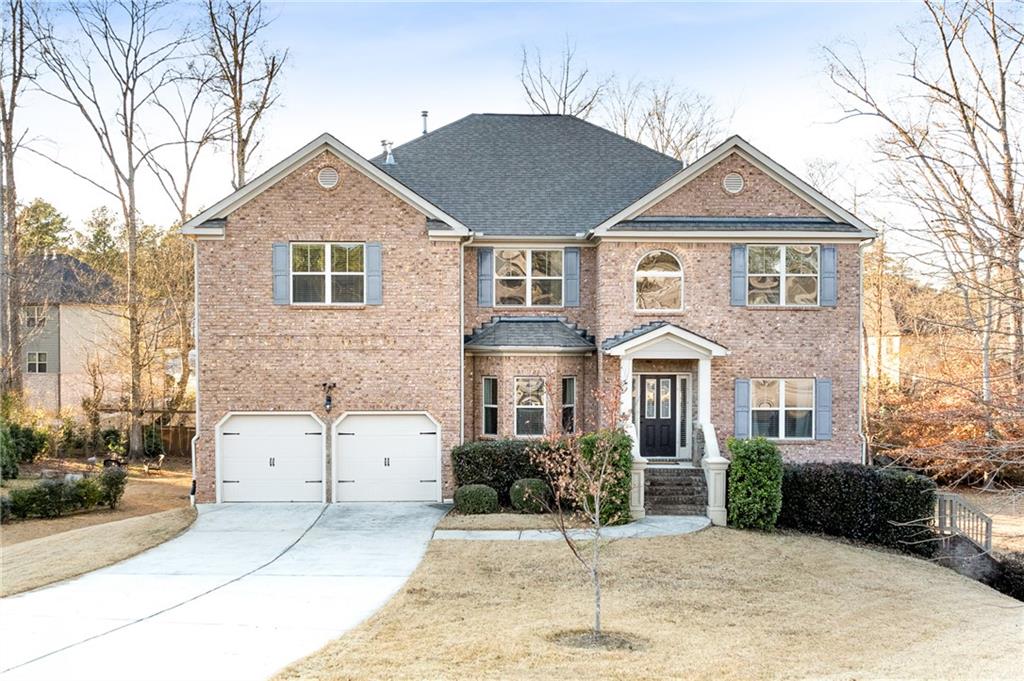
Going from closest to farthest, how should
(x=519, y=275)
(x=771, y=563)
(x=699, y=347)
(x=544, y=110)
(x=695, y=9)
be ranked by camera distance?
(x=771, y=563), (x=695, y=9), (x=699, y=347), (x=519, y=275), (x=544, y=110)

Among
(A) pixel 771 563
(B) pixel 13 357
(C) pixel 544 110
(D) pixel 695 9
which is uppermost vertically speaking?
(C) pixel 544 110

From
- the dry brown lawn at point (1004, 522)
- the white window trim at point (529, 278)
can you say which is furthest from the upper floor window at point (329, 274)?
the dry brown lawn at point (1004, 522)

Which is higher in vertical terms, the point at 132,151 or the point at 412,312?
the point at 132,151

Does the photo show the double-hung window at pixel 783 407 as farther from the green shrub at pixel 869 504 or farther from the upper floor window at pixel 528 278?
the upper floor window at pixel 528 278

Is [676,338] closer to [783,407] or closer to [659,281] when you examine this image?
[659,281]

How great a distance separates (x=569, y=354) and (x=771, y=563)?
781 centimetres

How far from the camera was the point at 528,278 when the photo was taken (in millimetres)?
23047

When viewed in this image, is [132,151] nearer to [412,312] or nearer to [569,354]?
[412,312]

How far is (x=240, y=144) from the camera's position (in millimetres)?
34406

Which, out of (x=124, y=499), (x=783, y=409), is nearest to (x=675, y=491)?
(x=783, y=409)

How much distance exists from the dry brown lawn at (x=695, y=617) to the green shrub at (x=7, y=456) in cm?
1546

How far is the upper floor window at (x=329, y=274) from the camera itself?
69.9 ft

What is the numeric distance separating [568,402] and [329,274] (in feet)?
21.3

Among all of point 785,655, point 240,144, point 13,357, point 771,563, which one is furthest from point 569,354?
point 13,357
